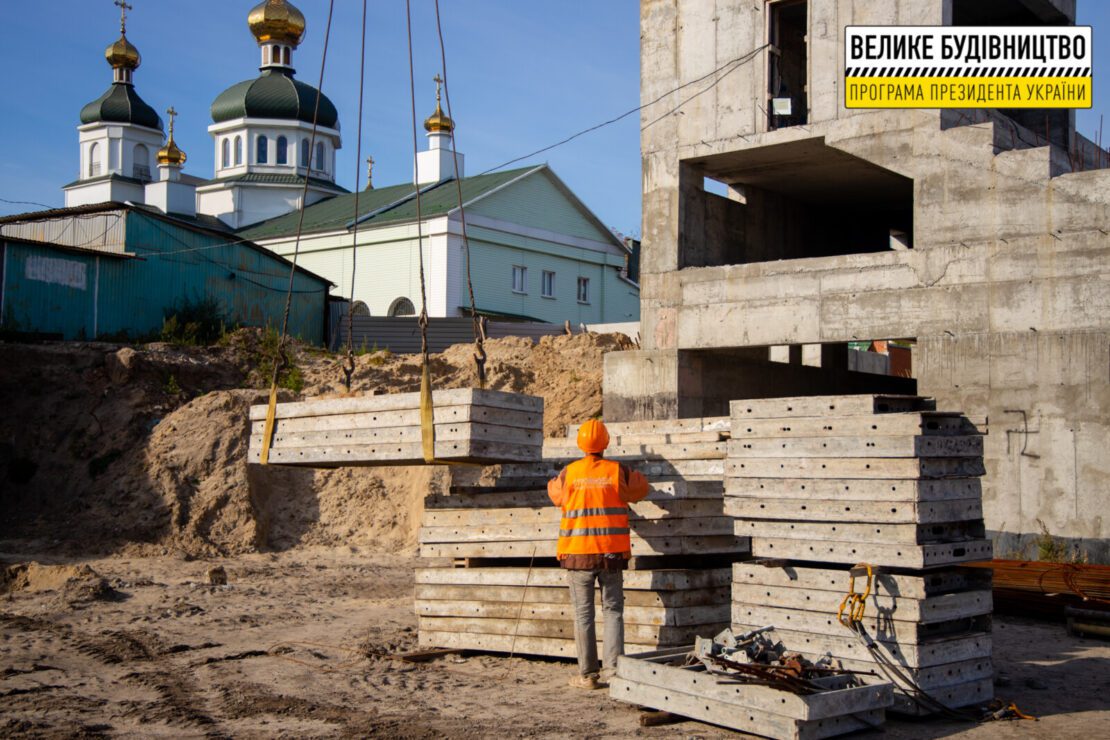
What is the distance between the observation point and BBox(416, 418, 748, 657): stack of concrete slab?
8.77m

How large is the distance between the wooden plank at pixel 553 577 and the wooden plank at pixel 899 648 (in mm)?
931

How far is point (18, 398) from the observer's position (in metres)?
20.7

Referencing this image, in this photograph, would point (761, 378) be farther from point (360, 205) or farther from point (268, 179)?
point (268, 179)

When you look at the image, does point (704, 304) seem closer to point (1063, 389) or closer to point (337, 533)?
point (1063, 389)

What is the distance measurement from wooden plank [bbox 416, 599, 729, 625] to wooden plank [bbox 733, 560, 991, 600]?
0.81m

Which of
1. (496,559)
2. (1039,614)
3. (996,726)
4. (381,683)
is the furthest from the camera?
(1039,614)

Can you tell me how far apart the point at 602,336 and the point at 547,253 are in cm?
1753

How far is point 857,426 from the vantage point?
7578mm

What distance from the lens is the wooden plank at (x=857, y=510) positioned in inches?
287

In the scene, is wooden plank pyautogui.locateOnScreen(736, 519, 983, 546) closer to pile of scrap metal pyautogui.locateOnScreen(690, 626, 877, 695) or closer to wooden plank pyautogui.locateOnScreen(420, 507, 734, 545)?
pile of scrap metal pyautogui.locateOnScreen(690, 626, 877, 695)

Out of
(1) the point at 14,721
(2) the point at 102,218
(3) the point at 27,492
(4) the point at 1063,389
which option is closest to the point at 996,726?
(1) the point at 14,721

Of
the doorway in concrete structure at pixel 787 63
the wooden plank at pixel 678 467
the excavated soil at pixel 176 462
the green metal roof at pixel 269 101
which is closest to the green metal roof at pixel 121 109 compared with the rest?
the green metal roof at pixel 269 101

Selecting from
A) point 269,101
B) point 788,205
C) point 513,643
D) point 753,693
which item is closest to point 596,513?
point 513,643

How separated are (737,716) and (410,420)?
11.4 feet
